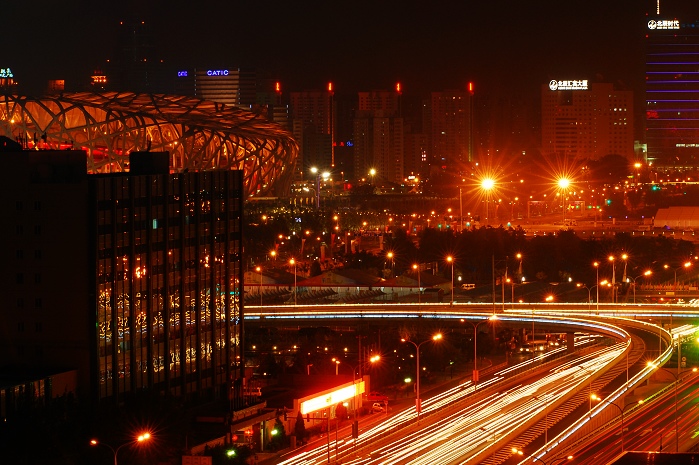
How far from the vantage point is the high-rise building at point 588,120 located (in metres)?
146

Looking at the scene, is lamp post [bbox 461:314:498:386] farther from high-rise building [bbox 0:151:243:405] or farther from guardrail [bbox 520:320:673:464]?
high-rise building [bbox 0:151:243:405]

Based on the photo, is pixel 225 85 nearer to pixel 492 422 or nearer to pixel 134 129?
pixel 134 129

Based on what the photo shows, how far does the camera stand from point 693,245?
2773 inches

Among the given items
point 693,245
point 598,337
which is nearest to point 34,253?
point 598,337

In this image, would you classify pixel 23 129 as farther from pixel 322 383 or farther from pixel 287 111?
pixel 287 111

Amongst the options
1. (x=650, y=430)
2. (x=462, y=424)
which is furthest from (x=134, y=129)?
(x=650, y=430)

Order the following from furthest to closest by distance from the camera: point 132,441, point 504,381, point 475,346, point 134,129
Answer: point 134,129, point 475,346, point 504,381, point 132,441

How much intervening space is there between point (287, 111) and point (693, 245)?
70.1 m

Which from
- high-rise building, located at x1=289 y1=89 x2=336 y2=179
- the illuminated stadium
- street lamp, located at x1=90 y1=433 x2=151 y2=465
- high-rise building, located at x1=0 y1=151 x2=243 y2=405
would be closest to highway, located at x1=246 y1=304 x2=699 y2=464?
street lamp, located at x1=90 y1=433 x2=151 y2=465

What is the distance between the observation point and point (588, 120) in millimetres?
147375

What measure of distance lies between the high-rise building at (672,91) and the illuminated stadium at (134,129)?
70.0m

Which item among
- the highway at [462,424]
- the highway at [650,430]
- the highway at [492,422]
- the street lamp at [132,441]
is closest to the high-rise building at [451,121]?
the highway at [492,422]

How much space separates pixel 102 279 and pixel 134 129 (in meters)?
28.1

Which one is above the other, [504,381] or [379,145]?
[379,145]
